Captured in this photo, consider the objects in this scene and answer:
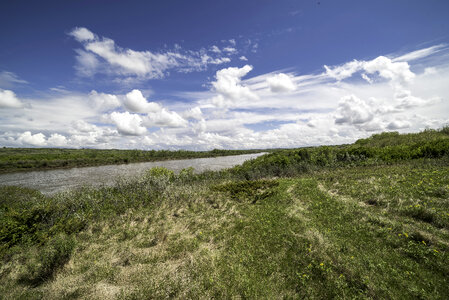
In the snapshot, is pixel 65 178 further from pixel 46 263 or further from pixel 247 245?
pixel 247 245

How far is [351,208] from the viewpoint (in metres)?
8.65

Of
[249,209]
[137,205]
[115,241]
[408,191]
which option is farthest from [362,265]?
[137,205]

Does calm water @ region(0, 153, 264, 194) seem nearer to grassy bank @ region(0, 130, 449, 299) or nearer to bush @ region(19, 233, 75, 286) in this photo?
grassy bank @ region(0, 130, 449, 299)

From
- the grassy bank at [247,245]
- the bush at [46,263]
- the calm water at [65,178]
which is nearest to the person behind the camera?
the grassy bank at [247,245]

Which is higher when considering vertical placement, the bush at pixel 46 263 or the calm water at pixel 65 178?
the bush at pixel 46 263

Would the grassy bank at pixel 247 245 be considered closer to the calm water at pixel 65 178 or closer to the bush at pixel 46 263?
the bush at pixel 46 263

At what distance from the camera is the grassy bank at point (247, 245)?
4.77 meters

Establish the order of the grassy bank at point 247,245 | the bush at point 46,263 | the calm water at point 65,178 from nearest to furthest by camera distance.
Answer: the grassy bank at point 247,245, the bush at point 46,263, the calm water at point 65,178

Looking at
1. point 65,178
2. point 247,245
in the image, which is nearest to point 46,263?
point 247,245

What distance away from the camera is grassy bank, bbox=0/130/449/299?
15.7 feet

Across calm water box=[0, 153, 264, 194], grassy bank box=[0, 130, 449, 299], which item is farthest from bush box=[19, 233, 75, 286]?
calm water box=[0, 153, 264, 194]

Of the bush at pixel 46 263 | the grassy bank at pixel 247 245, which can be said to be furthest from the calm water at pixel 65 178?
the bush at pixel 46 263

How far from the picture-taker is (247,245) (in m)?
6.80

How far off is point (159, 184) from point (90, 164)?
63.4m
